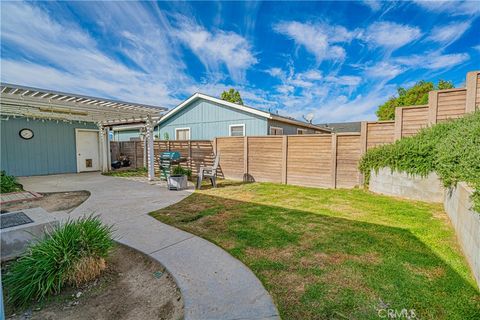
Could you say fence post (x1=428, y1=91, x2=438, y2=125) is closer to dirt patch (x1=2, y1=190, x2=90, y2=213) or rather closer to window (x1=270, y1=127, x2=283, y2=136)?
window (x1=270, y1=127, x2=283, y2=136)

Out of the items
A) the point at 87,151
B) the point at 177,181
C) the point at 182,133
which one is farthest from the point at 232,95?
the point at 177,181

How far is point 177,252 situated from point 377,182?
561cm

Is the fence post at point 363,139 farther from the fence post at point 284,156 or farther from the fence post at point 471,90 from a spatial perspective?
the fence post at point 284,156

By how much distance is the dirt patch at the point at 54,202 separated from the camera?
15.9ft

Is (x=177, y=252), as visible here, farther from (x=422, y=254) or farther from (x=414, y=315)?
(x=422, y=254)

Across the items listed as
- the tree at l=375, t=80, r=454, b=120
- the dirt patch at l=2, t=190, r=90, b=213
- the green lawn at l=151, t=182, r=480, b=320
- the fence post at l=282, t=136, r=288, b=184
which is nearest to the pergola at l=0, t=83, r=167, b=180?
the dirt patch at l=2, t=190, r=90, b=213

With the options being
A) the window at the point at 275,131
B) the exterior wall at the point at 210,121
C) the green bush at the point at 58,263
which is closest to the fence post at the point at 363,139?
the exterior wall at the point at 210,121

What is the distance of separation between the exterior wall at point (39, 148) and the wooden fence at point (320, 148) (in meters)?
5.89

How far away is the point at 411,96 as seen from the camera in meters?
19.4

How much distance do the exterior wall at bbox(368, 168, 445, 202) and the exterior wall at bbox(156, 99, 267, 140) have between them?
5025mm

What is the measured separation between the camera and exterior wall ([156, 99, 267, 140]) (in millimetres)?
10062

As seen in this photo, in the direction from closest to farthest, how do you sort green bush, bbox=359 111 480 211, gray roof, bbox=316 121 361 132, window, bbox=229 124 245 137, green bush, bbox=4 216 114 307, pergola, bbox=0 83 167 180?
1. green bush, bbox=4 216 114 307
2. green bush, bbox=359 111 480 211
3. pergola, bbox=0 83 167 180
4. window, bbox=229 124 245 137
5. gray roof, bbox=316 121 361 132

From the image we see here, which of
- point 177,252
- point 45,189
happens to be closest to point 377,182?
point 177,252

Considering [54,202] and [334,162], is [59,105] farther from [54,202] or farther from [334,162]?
[334,162]
